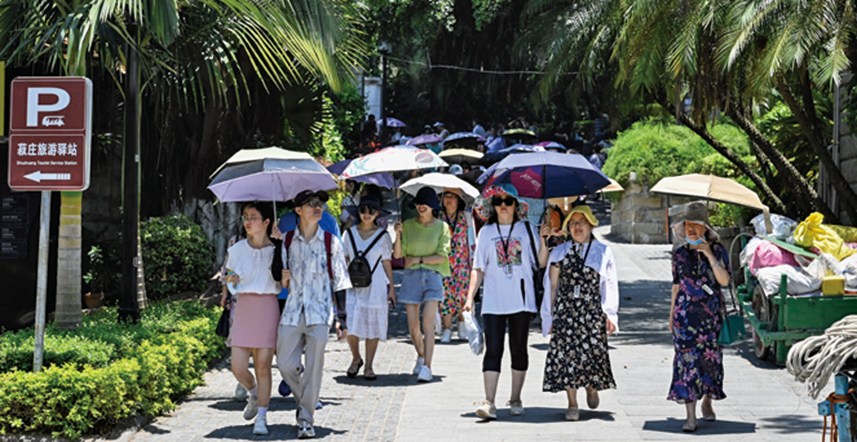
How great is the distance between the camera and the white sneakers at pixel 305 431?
6793 mm

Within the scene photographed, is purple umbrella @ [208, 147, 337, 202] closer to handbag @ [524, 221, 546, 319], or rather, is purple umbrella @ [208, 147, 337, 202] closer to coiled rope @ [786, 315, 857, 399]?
handbag @ [524, 221, 546, 319]

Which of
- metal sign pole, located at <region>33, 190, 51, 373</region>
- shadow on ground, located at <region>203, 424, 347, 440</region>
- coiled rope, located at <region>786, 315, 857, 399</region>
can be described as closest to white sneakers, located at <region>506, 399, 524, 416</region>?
shadow on ground, located at <region>203, 424, 347, 440</region>

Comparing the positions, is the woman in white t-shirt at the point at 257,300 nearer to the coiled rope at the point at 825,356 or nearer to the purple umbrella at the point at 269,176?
the purple umbrella at the point at 269,176

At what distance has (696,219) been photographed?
276 inches

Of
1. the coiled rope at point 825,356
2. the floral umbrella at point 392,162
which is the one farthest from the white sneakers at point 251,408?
the coiled rope at point 825,356

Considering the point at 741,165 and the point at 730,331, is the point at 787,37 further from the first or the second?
the point at 741,165

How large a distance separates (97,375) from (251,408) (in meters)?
1.17

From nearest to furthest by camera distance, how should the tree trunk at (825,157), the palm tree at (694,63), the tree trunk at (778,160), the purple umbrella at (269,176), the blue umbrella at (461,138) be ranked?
the purple umbrella at (269,176), the palm tree at (694,63), the tree trunk at (825,157), the tree trunk at (778,160), the blue umbrella at (461,138)

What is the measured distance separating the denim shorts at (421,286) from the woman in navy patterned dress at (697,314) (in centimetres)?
263

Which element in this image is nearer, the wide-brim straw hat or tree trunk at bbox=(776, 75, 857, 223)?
the wide-brim straw hat

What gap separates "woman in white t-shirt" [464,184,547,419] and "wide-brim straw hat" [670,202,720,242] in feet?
3.43

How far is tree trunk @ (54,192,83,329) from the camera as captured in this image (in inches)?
322

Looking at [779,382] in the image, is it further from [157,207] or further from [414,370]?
[157,207]

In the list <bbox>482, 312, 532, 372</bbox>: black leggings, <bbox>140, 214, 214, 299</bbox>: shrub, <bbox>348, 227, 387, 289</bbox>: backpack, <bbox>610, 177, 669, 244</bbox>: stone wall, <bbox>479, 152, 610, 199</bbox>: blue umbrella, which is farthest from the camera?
<bbox>610, 177, 669, 244</bbox>: stone wall
